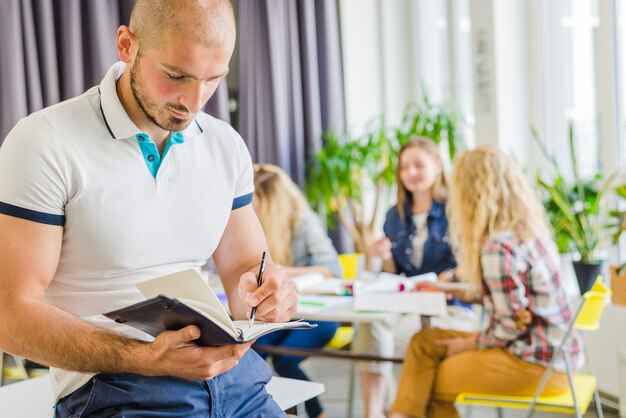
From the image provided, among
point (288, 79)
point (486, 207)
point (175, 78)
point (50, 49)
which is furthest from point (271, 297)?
point (288, 79)

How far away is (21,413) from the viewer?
5.80 ft

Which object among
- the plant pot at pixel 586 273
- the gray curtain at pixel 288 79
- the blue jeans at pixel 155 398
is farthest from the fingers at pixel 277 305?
the gray curtain at pixel 288 79

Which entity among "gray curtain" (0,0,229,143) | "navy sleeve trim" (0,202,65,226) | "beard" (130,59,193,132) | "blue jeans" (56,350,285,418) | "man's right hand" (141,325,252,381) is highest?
"gray curtain" (0,0,229,143)

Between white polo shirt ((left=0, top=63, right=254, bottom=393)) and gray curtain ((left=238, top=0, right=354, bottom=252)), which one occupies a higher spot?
gray curtain ((left=238, top=0, right=354, bottom=252))

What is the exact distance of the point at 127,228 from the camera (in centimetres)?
151

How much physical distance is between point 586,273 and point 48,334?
9.26 feet

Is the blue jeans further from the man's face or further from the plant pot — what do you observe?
the plant pot

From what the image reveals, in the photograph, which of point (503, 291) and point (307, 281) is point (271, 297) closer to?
point (503, 291)

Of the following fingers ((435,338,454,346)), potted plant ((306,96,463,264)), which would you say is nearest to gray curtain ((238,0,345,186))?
potted plant ((306,96,463,264))

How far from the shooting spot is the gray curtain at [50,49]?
13.4 ft

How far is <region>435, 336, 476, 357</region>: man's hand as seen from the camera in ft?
9.20

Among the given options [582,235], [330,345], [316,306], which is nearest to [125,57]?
[316,306]

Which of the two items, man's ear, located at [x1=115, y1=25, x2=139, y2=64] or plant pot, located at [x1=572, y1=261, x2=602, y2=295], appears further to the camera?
plant pot, located at [x1=572, y1=261, x2=602, y2=295]

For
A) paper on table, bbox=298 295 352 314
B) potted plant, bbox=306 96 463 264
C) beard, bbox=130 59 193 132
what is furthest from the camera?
potted plant, bbox=306 96 463 264
